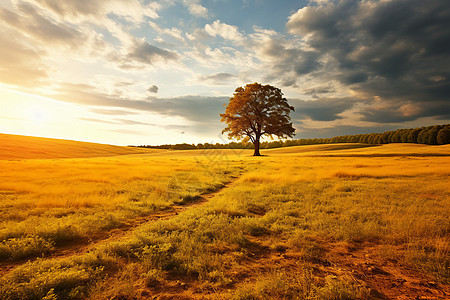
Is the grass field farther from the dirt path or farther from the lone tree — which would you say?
the lone tree

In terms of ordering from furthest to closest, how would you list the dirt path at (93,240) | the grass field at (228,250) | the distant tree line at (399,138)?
the distant tree line at (399,138)
the dirt path at (93,240)
the grass field at (228,250)

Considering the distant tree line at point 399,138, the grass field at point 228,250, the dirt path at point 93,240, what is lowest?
the dirt path at point 93,240

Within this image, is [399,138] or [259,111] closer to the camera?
[259,111]

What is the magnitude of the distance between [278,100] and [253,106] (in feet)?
18.2

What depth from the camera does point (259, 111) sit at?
139 ft

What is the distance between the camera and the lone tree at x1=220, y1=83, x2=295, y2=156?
40906mm

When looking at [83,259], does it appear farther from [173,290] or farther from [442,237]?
[442,237]

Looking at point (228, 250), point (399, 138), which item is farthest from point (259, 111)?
point (399, 138)

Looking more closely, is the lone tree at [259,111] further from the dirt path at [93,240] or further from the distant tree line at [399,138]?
the dirt path at [93,240]

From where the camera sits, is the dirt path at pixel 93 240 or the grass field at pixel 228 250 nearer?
the grass field at pixel 228 250

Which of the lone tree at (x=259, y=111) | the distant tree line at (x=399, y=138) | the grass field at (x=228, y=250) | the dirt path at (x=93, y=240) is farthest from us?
the distant tree line at (x=399, y=138)

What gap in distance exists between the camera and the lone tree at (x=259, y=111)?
4091 cm

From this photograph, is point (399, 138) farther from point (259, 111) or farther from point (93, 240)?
point (93, 240)

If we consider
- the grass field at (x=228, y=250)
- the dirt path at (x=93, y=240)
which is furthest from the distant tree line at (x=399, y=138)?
the dirt path at (x=93, y=240)
